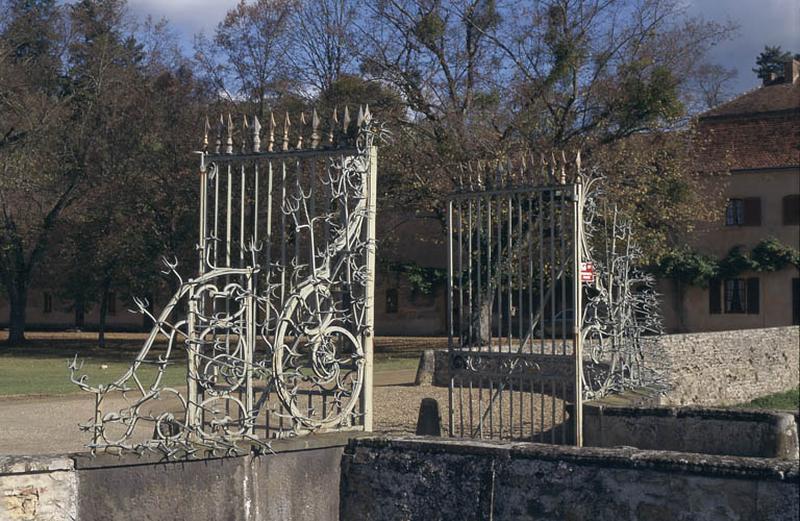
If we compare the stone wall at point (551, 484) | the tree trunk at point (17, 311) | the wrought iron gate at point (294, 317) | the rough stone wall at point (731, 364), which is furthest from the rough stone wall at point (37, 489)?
the tree trunk at point (17, 311)

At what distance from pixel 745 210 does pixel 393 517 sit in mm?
33690

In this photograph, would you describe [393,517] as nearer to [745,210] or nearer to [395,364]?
[395,364]

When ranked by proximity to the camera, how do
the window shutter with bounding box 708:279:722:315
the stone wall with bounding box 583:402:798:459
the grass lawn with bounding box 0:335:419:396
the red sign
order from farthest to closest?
the window shutter with bounding box 708:279:722:315, the grass lawn with bounding box 0:335:419:396, the red sign, the stone wall with bounding box 583:402:798:459

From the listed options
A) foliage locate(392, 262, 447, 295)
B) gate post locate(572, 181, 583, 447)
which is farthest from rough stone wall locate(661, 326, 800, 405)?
foliage locate(392, 262, 447, 295)

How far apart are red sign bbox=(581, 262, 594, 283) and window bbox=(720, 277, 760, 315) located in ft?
101

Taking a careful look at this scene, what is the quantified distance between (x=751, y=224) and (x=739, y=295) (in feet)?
8.37

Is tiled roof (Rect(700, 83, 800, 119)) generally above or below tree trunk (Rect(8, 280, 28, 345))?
above

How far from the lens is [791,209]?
37031 mm

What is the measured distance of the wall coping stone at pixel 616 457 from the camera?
5.27 meters

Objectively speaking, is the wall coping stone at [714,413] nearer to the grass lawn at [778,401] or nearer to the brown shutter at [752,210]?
the grass lawn at [778,401]

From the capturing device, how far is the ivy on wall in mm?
36500

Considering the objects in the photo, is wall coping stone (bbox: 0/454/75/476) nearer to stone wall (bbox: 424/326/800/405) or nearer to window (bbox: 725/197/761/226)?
stone wall (bbox: 424/326/800/405)

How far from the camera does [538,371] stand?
888 cm

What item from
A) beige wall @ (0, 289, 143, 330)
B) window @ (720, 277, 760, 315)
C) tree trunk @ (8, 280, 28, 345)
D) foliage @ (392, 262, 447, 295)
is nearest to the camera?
tree trunk @ (8, 280, 28, 345)
